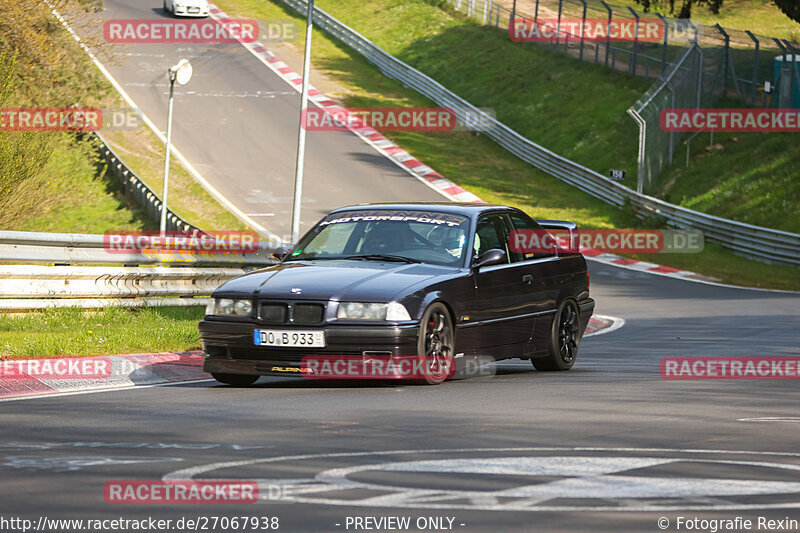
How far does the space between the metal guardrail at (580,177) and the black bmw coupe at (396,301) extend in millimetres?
19899

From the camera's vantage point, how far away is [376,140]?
4275 centimetres

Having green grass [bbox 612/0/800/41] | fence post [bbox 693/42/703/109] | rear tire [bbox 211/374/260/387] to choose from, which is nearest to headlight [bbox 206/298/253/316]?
rear tire [bbox 211/374/260/387]

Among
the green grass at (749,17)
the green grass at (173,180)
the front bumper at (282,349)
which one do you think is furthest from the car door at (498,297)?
the green grass at (749,17)

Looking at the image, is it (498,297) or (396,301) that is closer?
(396,301)

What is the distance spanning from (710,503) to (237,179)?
32.8 m

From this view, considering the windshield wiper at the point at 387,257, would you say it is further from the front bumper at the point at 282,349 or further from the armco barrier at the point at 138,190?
the armco barrier at the point at 138,190

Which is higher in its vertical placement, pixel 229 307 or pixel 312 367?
pixel 229 307

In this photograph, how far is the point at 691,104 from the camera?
124 feet

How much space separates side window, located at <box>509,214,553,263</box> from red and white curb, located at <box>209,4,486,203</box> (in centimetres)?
2324

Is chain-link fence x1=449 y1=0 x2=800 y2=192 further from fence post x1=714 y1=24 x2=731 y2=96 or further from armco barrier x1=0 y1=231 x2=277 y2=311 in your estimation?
armco barrier x1=0 y1=231 x2=277 y2=311

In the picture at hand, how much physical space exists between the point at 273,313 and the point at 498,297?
2273 mm

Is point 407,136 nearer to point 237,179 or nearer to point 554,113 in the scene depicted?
point 554,113

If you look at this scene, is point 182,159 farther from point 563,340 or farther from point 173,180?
point 563,340

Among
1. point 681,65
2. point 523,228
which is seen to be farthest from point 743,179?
point 523,228
